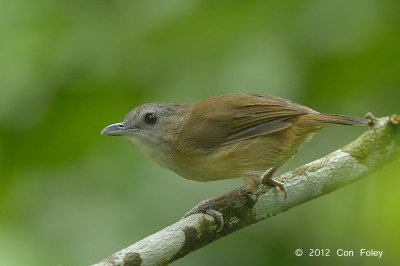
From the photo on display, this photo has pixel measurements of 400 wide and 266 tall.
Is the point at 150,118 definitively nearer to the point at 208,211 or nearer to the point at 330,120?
the point at 208,211

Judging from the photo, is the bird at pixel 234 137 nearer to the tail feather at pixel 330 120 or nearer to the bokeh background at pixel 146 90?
the tail feather at pixel 330 120

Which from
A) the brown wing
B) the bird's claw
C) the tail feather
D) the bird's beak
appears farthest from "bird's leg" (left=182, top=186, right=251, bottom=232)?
the bird's beak

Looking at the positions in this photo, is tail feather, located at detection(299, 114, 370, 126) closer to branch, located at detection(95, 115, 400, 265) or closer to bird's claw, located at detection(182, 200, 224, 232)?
branch, located at detection(95, 115, 400, 265)

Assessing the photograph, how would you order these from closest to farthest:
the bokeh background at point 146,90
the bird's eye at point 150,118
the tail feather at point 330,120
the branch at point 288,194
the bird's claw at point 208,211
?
the branch at point 288,194 < the bird's claw at point 208,211 < the tail feather at point 330,120 < the bokeh background at point 146,90 < the bird's eye at point 150,118

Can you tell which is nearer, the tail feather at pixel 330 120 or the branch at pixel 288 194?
the branch at pixel 288 194

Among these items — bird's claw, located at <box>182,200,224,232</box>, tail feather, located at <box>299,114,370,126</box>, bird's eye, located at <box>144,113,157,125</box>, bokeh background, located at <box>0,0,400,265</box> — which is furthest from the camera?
bird's eye, located at <box>144,113,157,125</box>

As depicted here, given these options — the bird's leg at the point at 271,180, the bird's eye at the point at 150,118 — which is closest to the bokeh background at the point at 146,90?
the bird's eye at the point at 150,118

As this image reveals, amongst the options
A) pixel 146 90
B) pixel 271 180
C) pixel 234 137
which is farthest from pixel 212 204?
pixel 146 90

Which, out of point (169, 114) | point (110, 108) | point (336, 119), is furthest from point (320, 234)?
point (110, 108)
